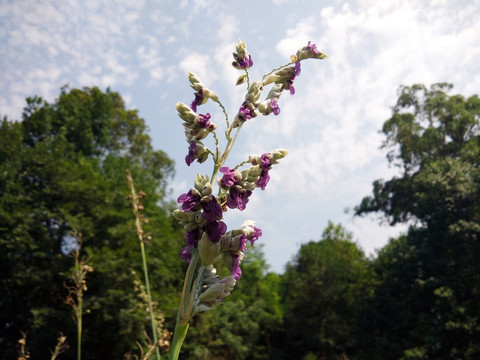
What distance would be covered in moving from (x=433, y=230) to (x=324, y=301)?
11.5m

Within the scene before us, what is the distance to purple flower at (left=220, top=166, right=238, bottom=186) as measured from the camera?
3.74ft

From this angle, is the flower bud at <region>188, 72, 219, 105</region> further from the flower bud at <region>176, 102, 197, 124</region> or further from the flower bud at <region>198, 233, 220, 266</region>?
the flower bud at <region>198, 233, 220, 266</region>

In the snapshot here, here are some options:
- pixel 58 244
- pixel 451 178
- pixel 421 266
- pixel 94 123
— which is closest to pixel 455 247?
pixel 421 266

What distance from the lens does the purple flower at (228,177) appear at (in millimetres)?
1141

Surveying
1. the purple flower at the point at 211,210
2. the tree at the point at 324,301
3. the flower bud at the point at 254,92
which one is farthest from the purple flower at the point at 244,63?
the tree at the point at 324,301

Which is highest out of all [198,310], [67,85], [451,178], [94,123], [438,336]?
[67,85]

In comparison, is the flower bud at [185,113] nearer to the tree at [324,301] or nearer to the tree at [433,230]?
the tree at [433,230]

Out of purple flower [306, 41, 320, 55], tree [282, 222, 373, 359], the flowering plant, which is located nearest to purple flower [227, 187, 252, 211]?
the flowering plant

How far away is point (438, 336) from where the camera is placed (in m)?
17.0

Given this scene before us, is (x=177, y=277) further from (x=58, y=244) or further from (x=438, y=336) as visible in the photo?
(x=438, y=336)

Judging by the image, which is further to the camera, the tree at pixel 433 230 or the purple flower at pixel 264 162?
the tree at pixel 433 230

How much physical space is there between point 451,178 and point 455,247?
305cm

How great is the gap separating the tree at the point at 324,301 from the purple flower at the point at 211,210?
2668cm

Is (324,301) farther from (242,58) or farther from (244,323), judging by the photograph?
(242,58)
